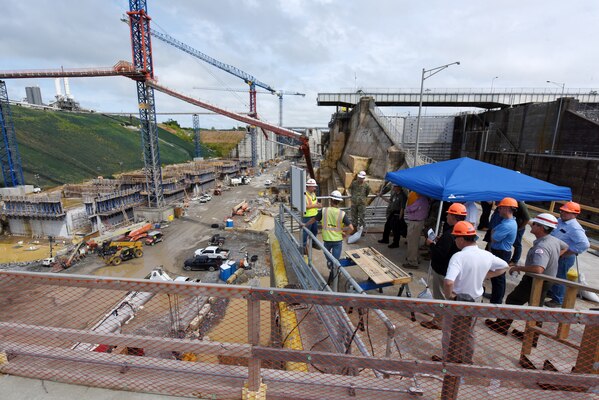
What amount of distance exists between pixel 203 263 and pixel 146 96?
2118cm

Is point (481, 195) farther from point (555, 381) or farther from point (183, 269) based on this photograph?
point (183, 269)

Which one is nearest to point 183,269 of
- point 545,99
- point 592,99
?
point 545,99

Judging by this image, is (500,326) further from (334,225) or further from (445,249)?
(334,225)

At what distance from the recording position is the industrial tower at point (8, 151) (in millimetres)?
31383

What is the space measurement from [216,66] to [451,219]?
9361 centimetres

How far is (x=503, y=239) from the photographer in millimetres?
4309

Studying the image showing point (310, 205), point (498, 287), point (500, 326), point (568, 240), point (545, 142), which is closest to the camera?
point (500, 326)

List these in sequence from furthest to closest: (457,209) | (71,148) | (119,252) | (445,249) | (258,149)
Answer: (258,149) < (71,148) < (119,252) < (457,209) < (445,249)

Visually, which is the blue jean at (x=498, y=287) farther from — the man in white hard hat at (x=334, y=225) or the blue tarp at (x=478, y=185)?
the man in white hard hat at (x=334, y=225)

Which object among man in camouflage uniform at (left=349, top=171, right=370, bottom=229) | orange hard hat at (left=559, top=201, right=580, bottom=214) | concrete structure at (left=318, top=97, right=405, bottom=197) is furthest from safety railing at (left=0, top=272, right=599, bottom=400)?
concrete structure at (left=318, top=97, right=405, bottom=197)

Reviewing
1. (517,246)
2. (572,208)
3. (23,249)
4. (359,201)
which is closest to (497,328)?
(572,208)

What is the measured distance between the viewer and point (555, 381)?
2176mm

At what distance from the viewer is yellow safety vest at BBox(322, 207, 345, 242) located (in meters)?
5.22

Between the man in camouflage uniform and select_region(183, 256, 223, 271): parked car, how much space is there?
1581cm
